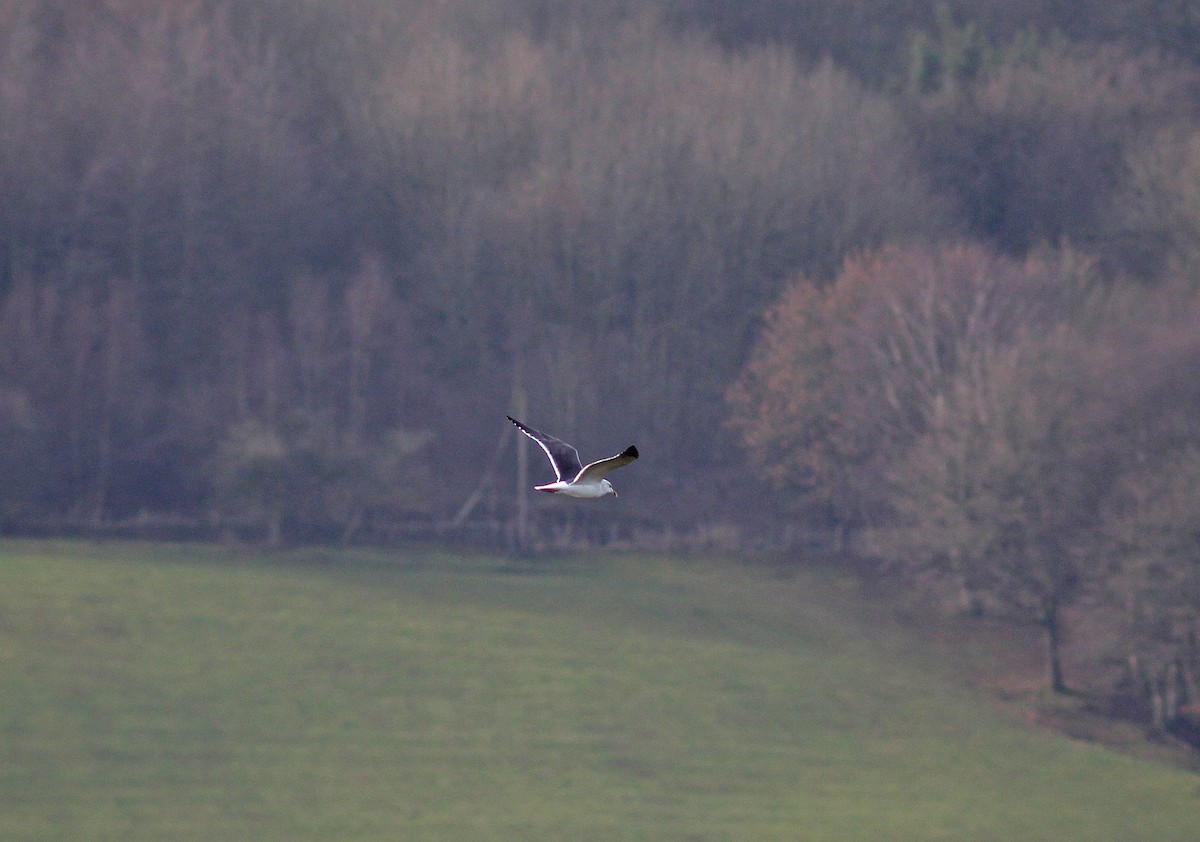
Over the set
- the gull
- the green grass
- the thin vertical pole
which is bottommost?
the green grass

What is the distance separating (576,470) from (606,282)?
2278 inches

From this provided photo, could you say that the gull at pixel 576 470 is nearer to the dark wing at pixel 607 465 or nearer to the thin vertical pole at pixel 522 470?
the dark wing at pixel 607 465

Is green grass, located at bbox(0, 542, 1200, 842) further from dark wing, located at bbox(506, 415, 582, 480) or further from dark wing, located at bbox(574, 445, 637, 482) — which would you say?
dark wing, located at bbox(574, 445, 637, 482)

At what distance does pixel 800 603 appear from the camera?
55031 mm

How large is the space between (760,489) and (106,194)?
28929 mm

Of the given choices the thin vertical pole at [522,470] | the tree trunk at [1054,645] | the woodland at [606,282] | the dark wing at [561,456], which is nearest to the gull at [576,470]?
the dark wing at [561,456]

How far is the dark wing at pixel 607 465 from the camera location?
1241 cm

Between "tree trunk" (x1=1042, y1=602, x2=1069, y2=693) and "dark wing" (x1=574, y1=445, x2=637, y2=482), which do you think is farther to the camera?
"tree trunk" (x1=1042, y1=602, x2=1069, y2=693)

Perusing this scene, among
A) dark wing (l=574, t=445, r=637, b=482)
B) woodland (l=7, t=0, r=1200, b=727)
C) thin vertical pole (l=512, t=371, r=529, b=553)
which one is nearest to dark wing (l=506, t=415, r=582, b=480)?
dark wing (l=574, t=445, r=637, b=482)

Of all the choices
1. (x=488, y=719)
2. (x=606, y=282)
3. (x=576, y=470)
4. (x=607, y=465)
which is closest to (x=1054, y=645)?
(x=488, y=719)

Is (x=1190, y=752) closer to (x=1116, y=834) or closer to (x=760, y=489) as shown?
(x=1116, y=834)

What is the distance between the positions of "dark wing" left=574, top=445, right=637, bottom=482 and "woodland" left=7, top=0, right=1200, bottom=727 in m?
35.5

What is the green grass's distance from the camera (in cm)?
3594

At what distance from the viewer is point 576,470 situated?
1466 cm
